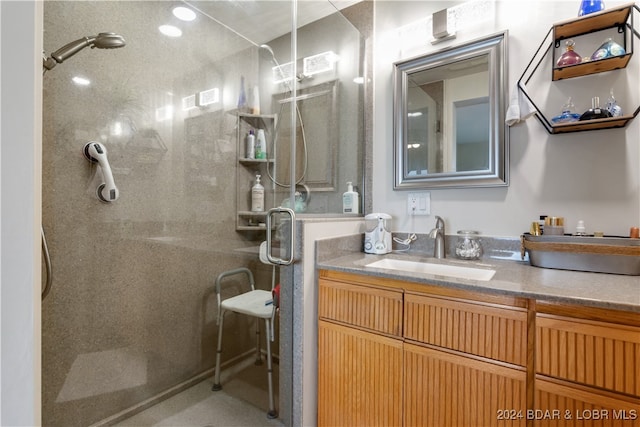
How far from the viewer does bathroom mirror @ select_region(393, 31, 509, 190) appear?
144 cm

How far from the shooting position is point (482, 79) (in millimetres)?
1480

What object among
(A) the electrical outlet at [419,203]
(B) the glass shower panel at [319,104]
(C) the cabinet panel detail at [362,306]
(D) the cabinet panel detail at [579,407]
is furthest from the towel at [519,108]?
(D) the cabinet panel detail at [579,407]

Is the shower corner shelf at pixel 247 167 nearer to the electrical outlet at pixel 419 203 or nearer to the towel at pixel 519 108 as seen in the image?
the electrical outlet at pixel 419 203

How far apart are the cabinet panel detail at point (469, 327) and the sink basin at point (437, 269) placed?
0.54ft

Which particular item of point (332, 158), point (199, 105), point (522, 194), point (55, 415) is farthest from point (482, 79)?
point (55, 415)

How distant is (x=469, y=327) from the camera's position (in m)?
1.00

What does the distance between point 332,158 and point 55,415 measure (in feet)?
5.93

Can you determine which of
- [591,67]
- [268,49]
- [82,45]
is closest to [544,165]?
[591,67]

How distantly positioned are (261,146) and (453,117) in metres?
1.07

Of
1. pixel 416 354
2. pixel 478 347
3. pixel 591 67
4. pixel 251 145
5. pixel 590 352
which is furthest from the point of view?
pixel 251 145

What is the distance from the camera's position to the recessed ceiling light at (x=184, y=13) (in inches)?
63.9

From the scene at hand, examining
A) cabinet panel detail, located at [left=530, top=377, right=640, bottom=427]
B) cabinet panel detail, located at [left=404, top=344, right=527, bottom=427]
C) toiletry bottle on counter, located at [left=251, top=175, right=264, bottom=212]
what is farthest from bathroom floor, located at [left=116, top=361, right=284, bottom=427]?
cabinet panel detail, located at [left=530, top=377, right=640, bottom=427]

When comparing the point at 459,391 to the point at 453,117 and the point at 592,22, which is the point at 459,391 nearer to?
the point at 453,117

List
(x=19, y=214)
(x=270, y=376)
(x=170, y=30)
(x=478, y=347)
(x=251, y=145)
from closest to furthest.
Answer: (x=19, y=214) → (x=478, y=347) → (x=270, y=376) → (x=170, y=30) → (x=251, y=145)
